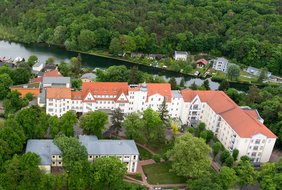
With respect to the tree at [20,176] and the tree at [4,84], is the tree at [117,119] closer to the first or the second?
the tree at [20,176]

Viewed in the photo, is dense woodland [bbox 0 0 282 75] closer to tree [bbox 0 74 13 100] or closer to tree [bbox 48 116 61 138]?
tree [bbox 0 74 13 100]

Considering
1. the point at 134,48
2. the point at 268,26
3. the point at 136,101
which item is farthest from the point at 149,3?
the point at 136,101

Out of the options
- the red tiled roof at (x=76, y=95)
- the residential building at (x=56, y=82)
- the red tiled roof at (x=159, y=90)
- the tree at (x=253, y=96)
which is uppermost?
the red tiled roof at (x=159, y=90)

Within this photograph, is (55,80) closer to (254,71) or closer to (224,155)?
(224,155)

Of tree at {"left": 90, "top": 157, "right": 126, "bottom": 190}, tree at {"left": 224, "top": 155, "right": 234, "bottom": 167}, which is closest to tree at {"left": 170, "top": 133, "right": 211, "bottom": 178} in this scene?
tree at {"left": 224, "top": 155, "right": 234, "bottom": 167}

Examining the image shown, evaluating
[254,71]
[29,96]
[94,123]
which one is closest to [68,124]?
[94,123]

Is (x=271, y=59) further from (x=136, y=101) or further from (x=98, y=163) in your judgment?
(x=98, y=163)

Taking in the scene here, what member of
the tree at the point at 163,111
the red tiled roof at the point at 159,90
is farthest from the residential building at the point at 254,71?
the tree at the point at 163,111
